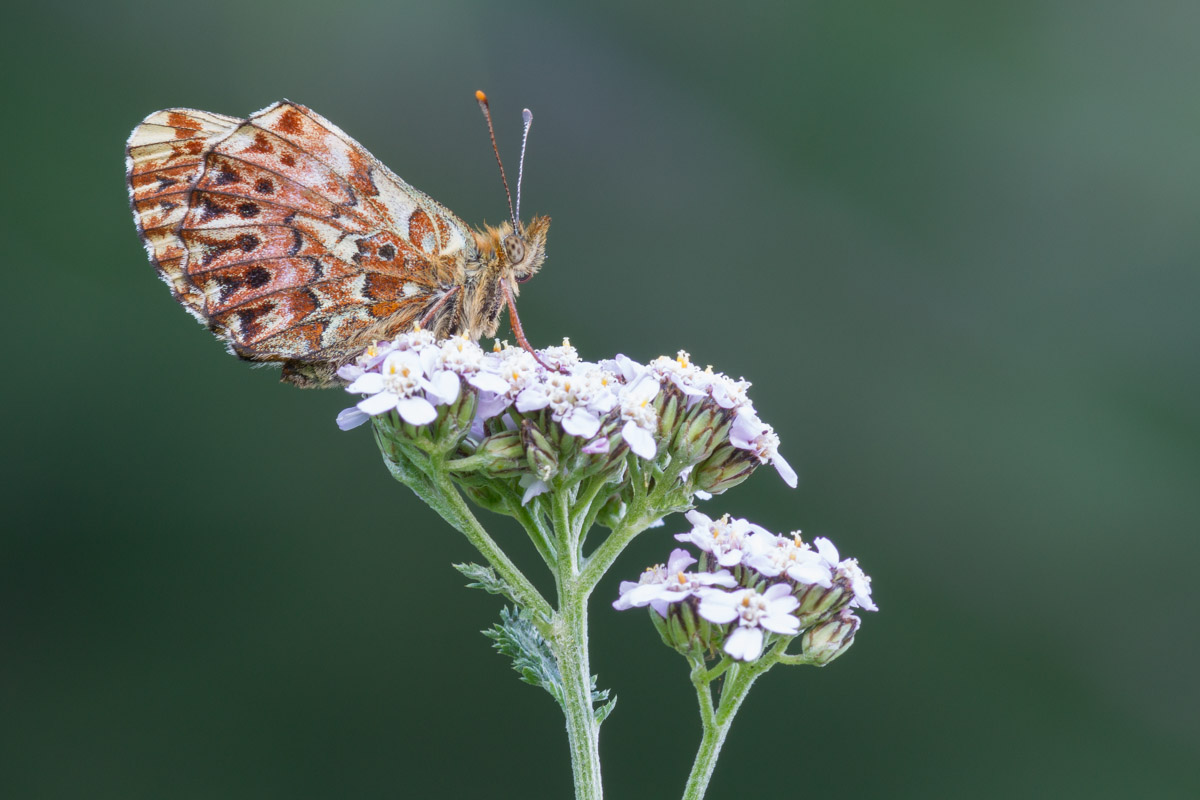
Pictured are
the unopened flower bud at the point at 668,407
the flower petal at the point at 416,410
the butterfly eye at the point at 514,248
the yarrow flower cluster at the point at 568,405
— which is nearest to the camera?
the flower petal at the point at 416,410

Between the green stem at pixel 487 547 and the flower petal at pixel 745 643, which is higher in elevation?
the green stem at pixel 487 547

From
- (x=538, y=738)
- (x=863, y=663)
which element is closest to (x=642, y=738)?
(x=538, y=738)

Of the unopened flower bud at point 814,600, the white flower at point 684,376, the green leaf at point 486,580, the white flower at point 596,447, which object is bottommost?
the green leaf at point 486,580

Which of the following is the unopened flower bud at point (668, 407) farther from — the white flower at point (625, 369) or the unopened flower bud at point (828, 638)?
the unopened flower bud at point (828, 638)

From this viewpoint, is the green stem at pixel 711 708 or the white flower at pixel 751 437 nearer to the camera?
the green stem at pixel 711 708

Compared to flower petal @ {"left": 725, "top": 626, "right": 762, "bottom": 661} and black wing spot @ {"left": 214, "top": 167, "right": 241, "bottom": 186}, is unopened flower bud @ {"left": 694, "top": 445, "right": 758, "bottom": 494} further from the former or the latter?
black wing spot @ {"left": 214, "top": 167, "right": 241, "bottom": 186}

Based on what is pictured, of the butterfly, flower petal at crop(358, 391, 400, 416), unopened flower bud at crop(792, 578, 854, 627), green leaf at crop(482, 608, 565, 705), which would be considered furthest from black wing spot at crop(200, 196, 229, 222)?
unopened flower bud at crop(792, 578, 854, 627)

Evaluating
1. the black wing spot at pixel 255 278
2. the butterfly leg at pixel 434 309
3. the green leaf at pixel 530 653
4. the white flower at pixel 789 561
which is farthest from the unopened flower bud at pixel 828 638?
the black wing spot at pixel 255 278
